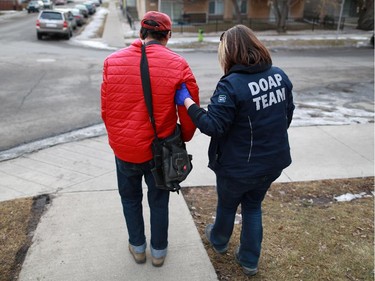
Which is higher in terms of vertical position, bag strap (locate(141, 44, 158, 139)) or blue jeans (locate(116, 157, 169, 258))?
bag strap (locate(141, 44, 158, 139))

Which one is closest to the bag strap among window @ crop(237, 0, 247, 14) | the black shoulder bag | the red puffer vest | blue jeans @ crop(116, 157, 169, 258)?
the red puffer vest

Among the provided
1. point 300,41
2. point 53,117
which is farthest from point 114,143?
point 300,41

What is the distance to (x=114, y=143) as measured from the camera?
2.49 meters

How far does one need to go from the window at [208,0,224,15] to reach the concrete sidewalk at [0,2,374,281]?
2866 cm

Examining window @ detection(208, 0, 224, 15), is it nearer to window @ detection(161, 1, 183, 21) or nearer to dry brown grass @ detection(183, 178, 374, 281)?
window @ detection(161, 1, 183, 21)

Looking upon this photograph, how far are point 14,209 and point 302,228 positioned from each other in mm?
2756

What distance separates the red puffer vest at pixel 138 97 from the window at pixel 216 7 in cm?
3229

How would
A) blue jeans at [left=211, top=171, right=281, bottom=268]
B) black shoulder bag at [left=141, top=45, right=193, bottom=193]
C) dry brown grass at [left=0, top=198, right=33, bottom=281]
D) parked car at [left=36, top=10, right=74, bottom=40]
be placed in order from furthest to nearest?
1. parked car at [left=36, top=10, right=74, bottom=40]
2. dry brown grass at [left=0, top=198, right=33, bottom=281]
3. blue jeans at [left=211, top=171, right=281, bottom=268]
4. black shoulder bag at [left=141, top=45, right=193, bottom=193]

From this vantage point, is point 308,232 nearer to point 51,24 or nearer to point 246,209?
point 246,209

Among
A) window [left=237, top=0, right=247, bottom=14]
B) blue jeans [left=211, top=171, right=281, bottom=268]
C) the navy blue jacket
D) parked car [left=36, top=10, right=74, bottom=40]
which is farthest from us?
window [left=237, top=0, right=247, bottom=14]

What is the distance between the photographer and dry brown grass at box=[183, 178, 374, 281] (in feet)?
9.46

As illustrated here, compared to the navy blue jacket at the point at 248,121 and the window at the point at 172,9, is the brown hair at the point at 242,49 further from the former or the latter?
→ the window at the point at 172,9

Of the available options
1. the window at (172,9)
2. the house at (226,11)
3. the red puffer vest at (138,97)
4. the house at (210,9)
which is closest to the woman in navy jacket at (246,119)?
the red puffer vest at (138,97)

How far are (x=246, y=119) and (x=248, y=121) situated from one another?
0.06 ft
